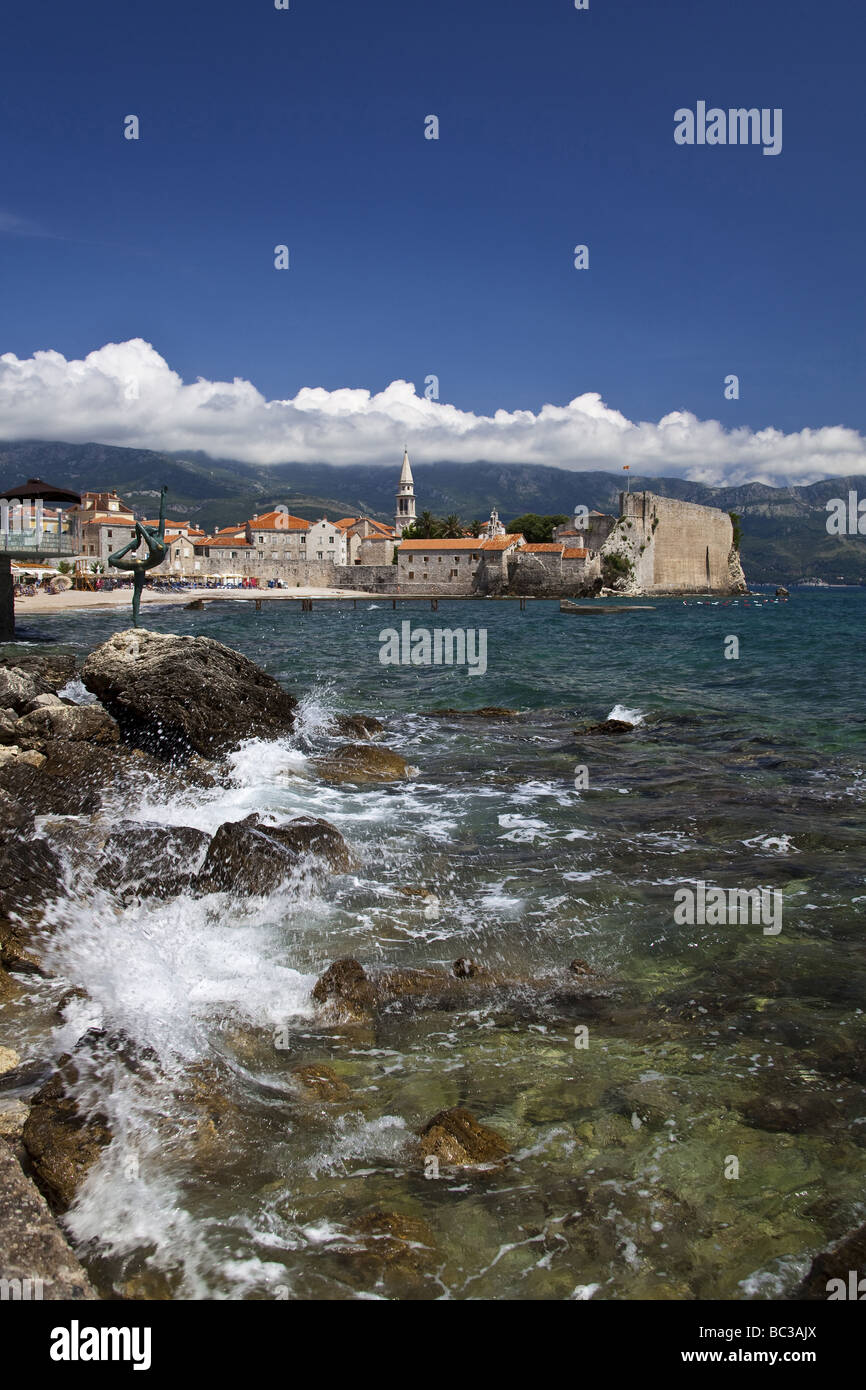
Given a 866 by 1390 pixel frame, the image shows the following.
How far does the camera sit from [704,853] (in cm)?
823

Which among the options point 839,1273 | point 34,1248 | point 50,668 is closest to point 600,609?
point 50,668

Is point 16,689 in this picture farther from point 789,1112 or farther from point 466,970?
point 789,1112

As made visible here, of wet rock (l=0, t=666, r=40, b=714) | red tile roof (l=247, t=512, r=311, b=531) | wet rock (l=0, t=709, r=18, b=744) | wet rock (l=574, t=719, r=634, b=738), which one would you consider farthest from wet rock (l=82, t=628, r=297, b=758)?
red tile roof (l=247, t=512, r=311, b=531)

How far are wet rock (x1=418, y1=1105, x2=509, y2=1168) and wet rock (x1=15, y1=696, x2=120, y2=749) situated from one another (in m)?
7.85

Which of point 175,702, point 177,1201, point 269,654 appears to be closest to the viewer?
point 177,1201

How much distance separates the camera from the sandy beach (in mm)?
49547

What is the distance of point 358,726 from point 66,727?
5282mm

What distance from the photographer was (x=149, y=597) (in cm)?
6488

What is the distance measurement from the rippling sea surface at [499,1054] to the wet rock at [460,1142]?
0.29ft

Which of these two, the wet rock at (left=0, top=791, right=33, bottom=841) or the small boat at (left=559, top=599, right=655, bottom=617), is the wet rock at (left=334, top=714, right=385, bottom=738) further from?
the small boat at (left=559, top=599, right=655, bottom=617)

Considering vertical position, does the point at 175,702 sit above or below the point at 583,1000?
above
